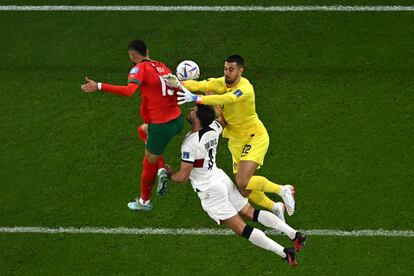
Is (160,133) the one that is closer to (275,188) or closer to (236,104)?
(236,104)

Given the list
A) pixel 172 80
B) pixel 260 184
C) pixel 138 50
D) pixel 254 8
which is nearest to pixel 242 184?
pixel 260 184

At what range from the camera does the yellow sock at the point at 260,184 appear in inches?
571

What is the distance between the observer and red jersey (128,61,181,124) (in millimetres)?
13516

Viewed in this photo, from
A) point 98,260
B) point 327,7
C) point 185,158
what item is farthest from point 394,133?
point 98,260

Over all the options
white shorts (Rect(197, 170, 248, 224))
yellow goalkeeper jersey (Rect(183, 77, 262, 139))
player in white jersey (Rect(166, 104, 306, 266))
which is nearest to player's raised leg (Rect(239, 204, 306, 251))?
player in white jersey (Rect(166, 104, 306, 266))

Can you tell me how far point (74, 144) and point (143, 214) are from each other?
1.77 metres

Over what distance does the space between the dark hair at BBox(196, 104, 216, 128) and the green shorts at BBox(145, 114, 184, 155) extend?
65cm

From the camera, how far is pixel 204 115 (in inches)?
530

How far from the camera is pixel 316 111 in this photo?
54.1ft

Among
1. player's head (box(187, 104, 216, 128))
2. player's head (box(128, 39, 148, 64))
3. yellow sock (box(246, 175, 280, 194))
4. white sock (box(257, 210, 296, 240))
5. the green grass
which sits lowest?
the green grass

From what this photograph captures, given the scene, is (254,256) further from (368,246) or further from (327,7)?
(327,7)

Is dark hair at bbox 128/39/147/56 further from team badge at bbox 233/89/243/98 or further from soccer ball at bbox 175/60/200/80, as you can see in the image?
team badge at bbox 233/89/243/98

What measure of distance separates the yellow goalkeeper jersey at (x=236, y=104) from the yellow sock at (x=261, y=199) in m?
0.90

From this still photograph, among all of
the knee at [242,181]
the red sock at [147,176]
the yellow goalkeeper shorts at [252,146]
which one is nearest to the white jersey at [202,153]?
the knee at [242,181]
